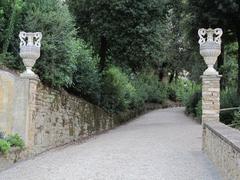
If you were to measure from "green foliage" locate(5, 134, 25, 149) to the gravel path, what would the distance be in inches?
19.7

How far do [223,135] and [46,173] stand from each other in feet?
12.5

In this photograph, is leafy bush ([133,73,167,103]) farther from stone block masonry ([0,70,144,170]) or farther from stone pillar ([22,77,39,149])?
stone pillar ([22,77,39,149])

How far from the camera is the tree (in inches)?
918

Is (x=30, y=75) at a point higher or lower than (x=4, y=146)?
higher

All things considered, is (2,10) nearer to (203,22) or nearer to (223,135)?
(223,135)

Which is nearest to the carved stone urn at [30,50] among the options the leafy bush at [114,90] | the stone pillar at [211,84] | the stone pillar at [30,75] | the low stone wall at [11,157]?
the stone pillar at [30,75]

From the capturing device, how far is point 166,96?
46.9 metres

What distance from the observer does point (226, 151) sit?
8.95 metres

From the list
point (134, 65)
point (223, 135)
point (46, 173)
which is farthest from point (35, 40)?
point (134, 65)

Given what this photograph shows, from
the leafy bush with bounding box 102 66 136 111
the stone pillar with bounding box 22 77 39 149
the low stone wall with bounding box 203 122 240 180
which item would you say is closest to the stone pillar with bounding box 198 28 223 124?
the low stone wall with bounding box 203 122 240 180

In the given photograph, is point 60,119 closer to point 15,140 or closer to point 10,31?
point 10,31

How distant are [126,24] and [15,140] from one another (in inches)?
474

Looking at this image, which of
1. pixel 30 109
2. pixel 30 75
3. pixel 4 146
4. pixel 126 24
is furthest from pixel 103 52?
pixel 4 146

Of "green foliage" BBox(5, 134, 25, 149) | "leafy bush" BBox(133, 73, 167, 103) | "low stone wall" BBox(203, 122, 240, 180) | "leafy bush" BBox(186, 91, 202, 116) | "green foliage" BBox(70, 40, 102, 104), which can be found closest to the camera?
"low stone wall" BBox(203, 122, 240, 180)
